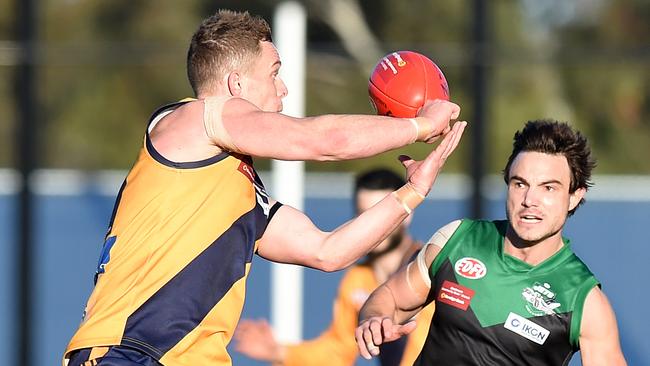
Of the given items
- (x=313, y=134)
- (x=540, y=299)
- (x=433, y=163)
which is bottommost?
(x=540, y=299)

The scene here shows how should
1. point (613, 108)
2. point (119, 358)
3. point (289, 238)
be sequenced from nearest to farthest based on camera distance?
point (119, 358) < point (289, 238) < point (613, 108)

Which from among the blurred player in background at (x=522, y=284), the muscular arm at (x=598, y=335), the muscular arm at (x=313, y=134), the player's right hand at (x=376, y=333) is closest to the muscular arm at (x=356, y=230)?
the muscular arm at (x=313, y=134)

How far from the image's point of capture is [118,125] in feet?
53.0

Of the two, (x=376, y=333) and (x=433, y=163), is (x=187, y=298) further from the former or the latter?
(x=433, y=163)

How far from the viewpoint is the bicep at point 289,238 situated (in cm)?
413

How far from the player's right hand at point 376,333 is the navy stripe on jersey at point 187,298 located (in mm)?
470

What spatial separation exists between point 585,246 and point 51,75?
9397 millimetres

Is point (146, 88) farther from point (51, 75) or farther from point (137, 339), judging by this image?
point (137, 339)

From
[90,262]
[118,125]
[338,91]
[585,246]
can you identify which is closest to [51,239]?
[90,262]

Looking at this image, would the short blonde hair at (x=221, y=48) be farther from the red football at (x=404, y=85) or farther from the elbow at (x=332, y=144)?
the red football at (x=404, y=85)

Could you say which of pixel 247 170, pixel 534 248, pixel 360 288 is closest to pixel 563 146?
pixel 534 248

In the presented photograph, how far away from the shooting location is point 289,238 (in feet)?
13.6

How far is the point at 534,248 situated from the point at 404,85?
0.80 meters

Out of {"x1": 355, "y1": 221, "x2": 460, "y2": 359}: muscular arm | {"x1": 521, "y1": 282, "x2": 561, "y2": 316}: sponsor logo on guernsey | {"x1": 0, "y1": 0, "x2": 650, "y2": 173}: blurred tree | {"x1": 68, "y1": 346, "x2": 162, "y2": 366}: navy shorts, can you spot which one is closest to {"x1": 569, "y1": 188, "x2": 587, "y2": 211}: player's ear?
{"x1": 521, "y1": 282, "x2": 561, "y2": 316}: sponsor logo on guernsey
